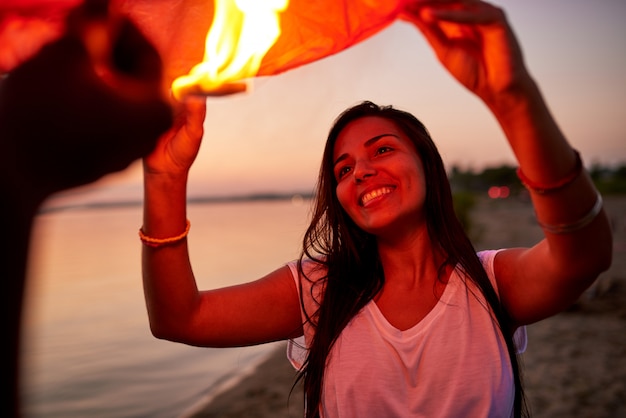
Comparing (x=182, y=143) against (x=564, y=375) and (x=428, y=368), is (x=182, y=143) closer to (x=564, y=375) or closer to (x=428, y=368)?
(x=428, y=368)

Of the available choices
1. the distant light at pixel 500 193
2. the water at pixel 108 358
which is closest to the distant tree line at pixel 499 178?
the distant light at pixel 500 193

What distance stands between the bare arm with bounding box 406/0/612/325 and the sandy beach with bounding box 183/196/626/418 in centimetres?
447

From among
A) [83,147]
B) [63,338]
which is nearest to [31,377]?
[83,147]

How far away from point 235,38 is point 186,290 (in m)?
1.07

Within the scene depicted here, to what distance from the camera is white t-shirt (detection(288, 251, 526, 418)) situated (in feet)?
6.38

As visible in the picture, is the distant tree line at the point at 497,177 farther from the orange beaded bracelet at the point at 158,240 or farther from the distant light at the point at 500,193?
the orange beaded bracelet at the point at 158,240

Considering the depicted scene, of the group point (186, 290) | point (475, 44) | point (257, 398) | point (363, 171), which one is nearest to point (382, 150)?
point (363, 171)

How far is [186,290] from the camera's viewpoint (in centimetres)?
203

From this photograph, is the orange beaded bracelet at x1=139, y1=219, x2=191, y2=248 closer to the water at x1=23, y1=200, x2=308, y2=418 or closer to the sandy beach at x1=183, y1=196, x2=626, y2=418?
the water at x1=23, y1=200, x2=308, y2=418

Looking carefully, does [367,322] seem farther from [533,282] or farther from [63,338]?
[63,338]

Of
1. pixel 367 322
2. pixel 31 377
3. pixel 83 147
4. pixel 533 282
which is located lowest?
pixel 367 322

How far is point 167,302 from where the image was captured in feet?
6.66

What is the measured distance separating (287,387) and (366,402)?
20.5ft

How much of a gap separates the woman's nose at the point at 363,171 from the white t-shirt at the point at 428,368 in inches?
27.6
